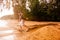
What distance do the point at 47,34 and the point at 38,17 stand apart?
1.67 ft

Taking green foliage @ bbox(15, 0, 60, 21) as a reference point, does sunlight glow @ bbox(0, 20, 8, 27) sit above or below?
below

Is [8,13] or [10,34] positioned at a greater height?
[8,13]

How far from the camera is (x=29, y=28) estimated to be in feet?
4.78

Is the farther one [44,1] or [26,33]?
[44,1]

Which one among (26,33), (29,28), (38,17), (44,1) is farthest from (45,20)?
(26,33)

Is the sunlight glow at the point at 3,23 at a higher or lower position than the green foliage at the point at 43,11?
lower

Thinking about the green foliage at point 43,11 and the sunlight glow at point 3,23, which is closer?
the sunlight glow at point 3,23

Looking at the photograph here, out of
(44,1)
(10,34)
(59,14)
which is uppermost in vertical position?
(44,1)

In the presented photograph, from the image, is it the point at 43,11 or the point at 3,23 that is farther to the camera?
the point at 43,11

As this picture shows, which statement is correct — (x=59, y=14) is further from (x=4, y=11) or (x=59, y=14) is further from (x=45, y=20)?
(x=4, y=11)

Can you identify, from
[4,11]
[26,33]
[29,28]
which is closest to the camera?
[26,33]

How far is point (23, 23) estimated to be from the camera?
1.49 meters

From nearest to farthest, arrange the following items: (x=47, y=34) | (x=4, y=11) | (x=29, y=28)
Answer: (x=47, y=34)
(x=29, y=28)
(x=4, y=11)

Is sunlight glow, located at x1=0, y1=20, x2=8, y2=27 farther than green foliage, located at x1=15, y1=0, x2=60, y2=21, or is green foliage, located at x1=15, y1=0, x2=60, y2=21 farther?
green foliage, located at x1=15, y1=0, x2=60, y2=21
